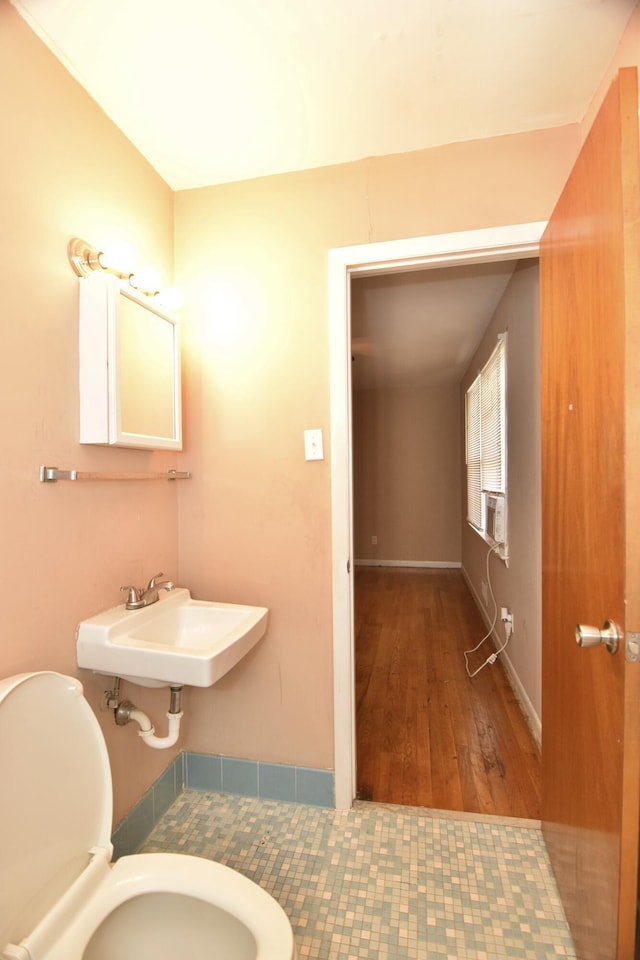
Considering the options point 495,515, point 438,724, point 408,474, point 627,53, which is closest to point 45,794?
point 438,724

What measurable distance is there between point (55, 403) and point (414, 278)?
82.1 inches

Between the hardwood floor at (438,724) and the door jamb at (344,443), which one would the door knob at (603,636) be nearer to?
the door jamb at (344,443)

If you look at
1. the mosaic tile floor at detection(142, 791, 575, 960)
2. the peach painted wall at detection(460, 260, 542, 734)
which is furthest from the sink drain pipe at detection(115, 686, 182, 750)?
the peach painted wall at detection(460, 260, 542, 734)

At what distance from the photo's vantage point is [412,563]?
226 inches

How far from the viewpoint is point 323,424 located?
1603mm

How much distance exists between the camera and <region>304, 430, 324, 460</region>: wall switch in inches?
63.0

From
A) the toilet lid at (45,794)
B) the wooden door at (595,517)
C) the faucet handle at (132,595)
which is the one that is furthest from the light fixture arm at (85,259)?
the wooden door at (595,517)

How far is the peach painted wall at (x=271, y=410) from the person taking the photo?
1.57 m

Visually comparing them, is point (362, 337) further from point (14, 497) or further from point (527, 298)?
point (14, 497)

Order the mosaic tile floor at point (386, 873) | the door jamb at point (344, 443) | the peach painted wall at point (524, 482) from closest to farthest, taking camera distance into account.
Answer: the mosaic tile floor at point (386, 873), the door jamb at point (344, 443), the peach painted wall at point (524, 482)

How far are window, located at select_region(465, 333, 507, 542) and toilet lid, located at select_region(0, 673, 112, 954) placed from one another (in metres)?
2.38

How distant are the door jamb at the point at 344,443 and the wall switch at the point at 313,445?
0.16 ft

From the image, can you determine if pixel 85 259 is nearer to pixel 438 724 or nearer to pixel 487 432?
pixel 438 724

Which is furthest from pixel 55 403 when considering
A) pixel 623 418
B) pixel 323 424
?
pixel 623 418
